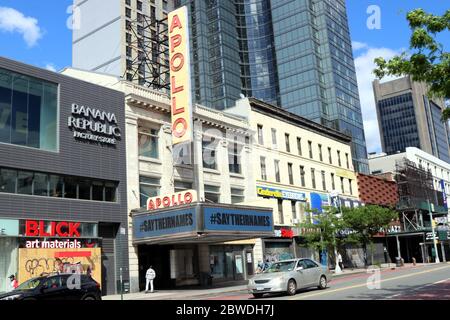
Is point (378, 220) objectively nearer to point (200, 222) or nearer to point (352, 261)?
point (352, 261)

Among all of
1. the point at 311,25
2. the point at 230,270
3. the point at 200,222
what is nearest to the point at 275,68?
the point at 311,25

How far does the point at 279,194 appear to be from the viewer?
144 feet

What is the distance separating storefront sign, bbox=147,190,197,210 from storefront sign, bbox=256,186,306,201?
13.7m

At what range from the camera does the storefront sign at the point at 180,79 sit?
107 feet

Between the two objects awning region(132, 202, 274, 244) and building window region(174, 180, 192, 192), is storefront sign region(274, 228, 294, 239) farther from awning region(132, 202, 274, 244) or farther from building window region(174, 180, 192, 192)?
awning region(132, 202, 274, 244)

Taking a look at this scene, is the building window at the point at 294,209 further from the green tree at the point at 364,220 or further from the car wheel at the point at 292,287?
the car wheel at the point at 292,287

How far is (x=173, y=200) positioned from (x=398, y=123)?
565 feet

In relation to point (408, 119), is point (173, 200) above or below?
below

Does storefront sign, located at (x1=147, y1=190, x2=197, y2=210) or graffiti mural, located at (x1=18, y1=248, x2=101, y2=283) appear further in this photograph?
storefront sign, located at (x1=147, y1=190, x2=197, y2=210)

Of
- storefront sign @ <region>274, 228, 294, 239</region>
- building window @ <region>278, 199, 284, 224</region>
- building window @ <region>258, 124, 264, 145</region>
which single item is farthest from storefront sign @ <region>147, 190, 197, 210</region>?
building window @ <region>278, 199, 284, 224</region>

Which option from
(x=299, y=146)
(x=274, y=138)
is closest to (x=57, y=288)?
(x=274, y=138)

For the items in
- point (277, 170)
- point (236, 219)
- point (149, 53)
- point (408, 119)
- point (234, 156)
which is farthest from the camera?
point (408, 119)

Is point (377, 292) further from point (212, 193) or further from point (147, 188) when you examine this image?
point (212, 193)

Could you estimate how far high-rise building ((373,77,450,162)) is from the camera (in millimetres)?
169750
